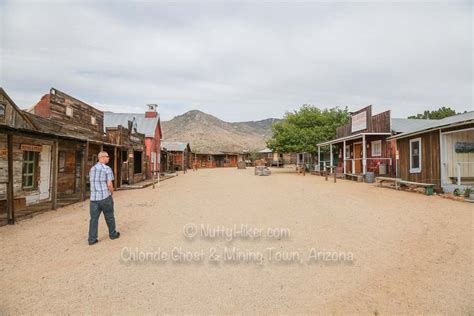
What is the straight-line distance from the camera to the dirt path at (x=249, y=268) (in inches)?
116

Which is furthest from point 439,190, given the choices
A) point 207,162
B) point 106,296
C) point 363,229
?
point 207,162

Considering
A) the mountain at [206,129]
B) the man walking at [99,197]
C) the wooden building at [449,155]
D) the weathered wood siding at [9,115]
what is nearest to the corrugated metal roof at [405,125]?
the wooden building at [449,155]

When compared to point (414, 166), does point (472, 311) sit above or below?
below

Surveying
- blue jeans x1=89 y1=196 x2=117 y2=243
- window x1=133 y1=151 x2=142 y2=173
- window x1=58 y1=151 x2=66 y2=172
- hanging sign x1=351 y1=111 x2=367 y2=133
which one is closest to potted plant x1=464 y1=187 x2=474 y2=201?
hanging sign x1=351 y1=111 x2=367 y2=133

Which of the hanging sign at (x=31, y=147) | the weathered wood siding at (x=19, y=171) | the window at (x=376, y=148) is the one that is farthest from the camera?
the window at (x=376, y=148)

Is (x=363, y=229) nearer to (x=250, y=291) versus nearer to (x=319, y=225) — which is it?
(x=319, y=225)

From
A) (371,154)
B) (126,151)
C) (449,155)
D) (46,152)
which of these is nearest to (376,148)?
(371,154)

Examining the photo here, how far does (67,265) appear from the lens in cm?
399

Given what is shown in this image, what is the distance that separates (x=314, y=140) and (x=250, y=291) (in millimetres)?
23819

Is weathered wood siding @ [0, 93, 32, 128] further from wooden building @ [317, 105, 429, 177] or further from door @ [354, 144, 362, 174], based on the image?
door @ [354, 144, 362, 174]

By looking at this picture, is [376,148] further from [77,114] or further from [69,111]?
[69,111]

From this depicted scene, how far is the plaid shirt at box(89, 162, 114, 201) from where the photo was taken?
5.06 metres

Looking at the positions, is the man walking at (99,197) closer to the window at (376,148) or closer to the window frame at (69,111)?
the window frame at (69,111)

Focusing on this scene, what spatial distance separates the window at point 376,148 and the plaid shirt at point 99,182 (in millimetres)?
18075
